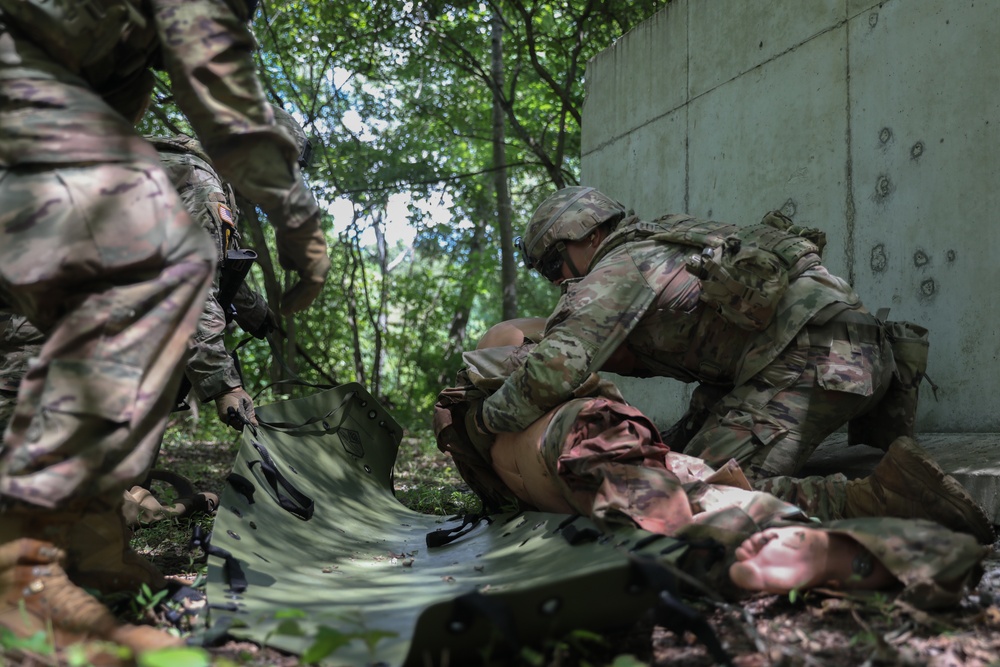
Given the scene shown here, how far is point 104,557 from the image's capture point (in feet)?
6.26

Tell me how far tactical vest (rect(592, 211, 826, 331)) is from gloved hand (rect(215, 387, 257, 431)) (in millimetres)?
1471

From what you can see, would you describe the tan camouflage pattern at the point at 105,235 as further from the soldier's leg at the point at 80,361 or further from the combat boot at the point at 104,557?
the combat boot at the point at 104,557

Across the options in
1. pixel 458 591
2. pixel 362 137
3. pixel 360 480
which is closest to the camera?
pixel 458 591

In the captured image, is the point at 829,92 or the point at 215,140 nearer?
the point at 215,140

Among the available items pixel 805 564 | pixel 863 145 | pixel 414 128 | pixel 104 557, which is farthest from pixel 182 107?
pixel 414 128

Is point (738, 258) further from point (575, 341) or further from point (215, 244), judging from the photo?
point (215, 244)

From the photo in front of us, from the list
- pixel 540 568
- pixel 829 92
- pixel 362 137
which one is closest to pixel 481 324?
pixel 362 137

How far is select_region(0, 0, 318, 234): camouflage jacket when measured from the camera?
1697mm

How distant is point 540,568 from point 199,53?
1.36m

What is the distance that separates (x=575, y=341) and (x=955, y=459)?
1367mm

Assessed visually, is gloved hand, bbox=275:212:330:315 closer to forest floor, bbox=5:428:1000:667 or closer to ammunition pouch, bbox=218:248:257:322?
forest floor, bbox=5:428:1000:667

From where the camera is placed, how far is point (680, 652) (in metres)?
1.65

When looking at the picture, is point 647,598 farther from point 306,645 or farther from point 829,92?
point 829,92

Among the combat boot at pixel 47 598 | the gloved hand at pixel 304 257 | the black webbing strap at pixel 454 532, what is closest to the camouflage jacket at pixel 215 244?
the black webbing strap at pixel 454 532
